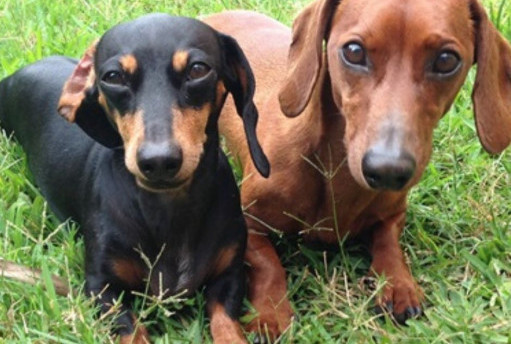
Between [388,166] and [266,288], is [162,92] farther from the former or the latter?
[266,288]

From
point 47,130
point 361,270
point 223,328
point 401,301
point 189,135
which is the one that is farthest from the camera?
point 47,130

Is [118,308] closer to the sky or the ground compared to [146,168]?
closer to the ground

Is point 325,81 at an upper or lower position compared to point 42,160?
upper

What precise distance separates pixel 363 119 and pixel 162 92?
65 centimetres

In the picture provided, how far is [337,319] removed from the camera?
343 cm

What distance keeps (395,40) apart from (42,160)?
176 centimetres

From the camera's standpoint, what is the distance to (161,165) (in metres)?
2.90

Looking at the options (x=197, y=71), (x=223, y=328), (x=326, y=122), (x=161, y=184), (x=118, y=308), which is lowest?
(x=223, y=328)

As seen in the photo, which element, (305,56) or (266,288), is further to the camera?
(266,288)

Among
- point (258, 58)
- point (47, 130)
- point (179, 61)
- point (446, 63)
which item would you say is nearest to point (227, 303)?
point (179, 61)

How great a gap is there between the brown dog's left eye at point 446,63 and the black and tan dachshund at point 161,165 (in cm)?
68

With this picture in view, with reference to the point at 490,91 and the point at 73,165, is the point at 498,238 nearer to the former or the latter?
the point at 490,91

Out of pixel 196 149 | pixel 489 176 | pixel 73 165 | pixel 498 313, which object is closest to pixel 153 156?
pixel 196 149

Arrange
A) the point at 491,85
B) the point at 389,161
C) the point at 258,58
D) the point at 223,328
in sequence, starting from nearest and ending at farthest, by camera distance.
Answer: the point at 389,161 < the point at 223,328 < the point at 491,85 < the point at 258,58
